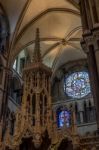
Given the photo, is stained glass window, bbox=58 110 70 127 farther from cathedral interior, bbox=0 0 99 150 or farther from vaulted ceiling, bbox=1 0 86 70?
vaulted ceiling, bbox=1 0 86 70

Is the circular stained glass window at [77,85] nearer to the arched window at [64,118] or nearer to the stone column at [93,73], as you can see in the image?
the arched window at [64,118]

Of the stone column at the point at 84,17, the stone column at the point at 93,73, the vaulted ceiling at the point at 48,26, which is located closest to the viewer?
the stone column at the point at 93,73

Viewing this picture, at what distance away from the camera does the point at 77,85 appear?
→ 20.7 metres

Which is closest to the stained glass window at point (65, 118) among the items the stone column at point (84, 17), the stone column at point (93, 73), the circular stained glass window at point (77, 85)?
the stone column at point (93, 73)

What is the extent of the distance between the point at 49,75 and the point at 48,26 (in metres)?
9.30

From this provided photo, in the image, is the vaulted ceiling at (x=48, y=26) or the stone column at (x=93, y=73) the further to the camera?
the vaulted ceiling at (x=48, y=26)

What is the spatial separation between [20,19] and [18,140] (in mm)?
11036

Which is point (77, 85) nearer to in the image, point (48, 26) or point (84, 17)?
point (48, 26)

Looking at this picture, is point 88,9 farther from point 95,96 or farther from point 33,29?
point 33,29

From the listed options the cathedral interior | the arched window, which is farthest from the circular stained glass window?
the arched window

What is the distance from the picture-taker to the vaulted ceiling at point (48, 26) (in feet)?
57.4

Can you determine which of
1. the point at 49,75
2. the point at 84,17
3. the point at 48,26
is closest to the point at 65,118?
the point at 49,75

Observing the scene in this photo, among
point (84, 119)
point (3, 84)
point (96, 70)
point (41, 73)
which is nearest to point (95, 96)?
point (96, 70)

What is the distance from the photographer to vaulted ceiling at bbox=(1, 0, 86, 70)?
57.4 ft
